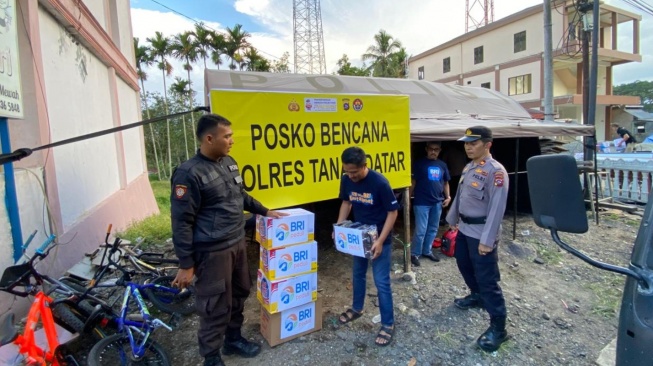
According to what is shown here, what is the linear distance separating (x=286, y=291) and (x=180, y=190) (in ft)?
4.14

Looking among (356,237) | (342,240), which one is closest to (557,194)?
(356,237)

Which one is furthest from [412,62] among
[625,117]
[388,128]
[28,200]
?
[28,200]

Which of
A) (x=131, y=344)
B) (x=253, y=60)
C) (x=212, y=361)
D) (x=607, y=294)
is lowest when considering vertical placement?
(x=607, y=294)

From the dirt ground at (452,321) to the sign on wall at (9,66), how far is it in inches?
90.6

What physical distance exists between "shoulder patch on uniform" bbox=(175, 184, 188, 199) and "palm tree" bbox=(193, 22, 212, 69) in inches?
780

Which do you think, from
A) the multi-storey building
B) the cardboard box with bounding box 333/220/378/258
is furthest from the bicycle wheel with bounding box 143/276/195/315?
the multi-storey building

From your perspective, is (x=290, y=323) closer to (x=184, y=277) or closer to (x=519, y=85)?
(x=184, y=277)

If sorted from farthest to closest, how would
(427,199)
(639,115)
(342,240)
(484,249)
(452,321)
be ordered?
(639,115), (427,199), (452,321), (342,240), (484,249)

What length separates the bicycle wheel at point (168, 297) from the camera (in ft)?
11.5

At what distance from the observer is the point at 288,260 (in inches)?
116

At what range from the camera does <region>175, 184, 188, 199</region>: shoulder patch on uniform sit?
2.33 meters

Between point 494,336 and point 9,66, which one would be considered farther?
point 494,336

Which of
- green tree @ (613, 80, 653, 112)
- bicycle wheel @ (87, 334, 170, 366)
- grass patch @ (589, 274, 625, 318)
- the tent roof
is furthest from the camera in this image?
green tree @ (613, 80, 653, 112)

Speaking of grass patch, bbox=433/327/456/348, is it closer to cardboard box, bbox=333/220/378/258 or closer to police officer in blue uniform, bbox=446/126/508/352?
police officer in blue uniform, bbox=446/126/508/352
